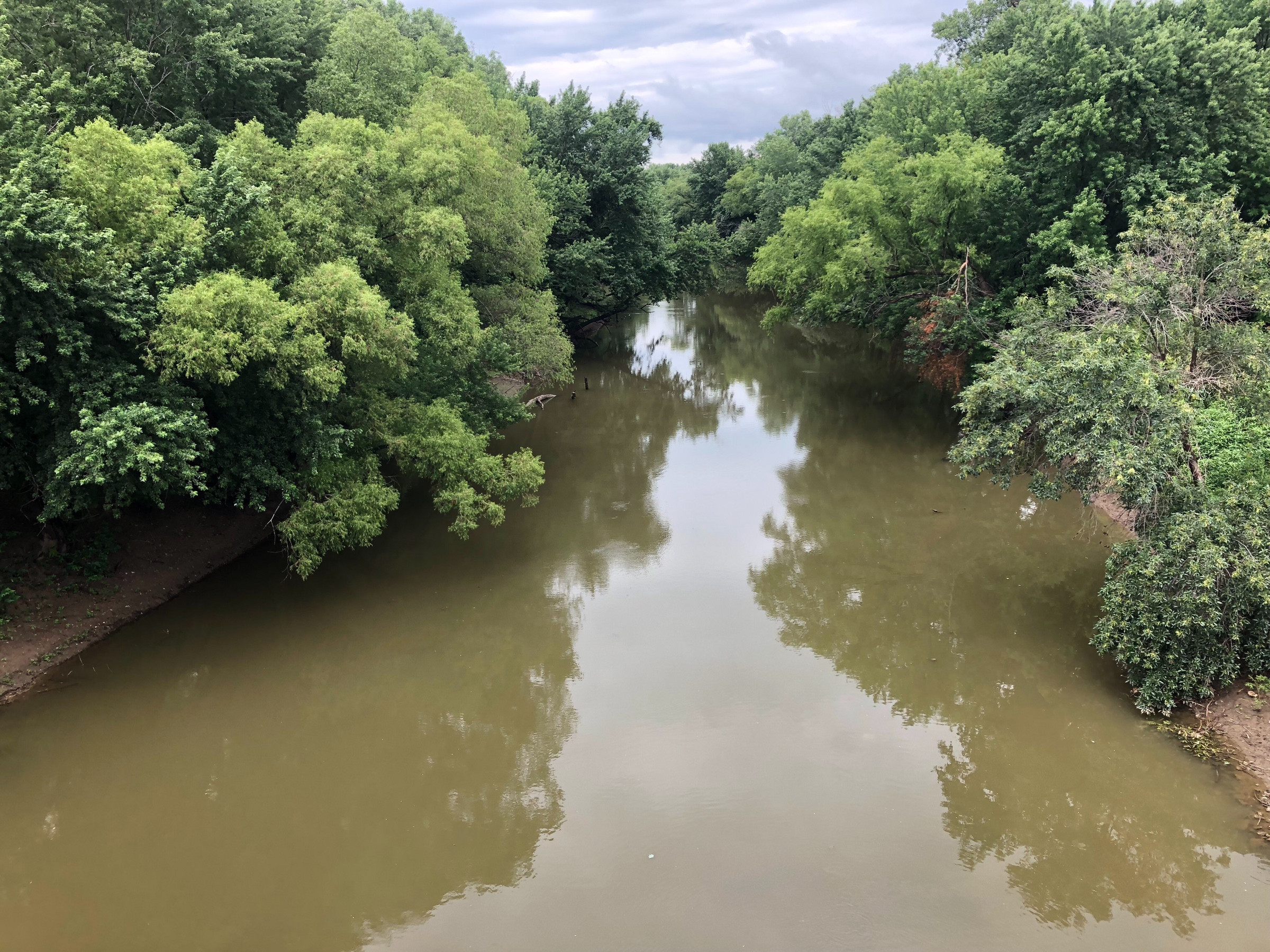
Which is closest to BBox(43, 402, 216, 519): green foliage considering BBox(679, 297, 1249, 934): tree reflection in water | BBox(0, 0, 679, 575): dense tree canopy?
BBox(0, 0, 679, 575): dense tree canopy

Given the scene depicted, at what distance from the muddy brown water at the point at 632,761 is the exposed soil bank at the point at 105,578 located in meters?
0.41

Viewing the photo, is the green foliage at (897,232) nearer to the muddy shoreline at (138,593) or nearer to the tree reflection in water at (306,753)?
the muddy shoreline at (138,593)

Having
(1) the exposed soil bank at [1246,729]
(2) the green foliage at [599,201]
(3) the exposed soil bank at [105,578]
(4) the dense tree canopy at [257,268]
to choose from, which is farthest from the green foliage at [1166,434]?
(2) the green foliage at [599,201]

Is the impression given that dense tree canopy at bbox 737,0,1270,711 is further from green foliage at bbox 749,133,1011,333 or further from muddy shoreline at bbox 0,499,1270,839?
muddy shoreline at bbox 0,499,1270,839

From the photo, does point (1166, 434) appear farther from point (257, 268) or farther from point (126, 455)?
point (126, 455)

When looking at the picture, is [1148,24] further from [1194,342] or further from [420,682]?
[420,682]

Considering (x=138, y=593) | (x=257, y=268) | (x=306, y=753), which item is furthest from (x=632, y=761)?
(x=138, y=593)

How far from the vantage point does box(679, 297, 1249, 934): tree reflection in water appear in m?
9.17

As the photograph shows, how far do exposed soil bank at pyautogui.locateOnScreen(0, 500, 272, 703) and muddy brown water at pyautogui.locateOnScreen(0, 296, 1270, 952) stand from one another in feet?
1.36

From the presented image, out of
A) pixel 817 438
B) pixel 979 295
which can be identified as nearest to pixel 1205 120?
pixel 979 295

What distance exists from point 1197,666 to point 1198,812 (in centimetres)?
194

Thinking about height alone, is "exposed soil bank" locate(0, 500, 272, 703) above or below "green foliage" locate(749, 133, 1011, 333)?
below

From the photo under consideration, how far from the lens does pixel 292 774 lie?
10.6 m

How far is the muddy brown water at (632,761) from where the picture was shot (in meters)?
8.55
